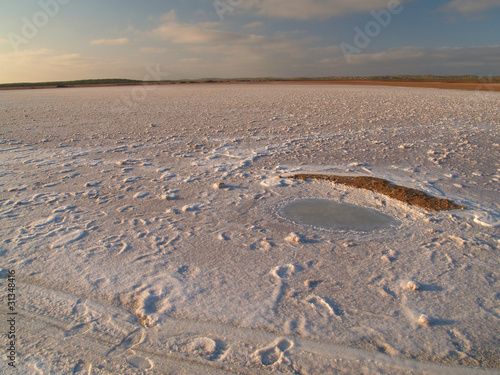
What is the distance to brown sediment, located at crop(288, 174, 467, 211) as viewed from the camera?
3.37 m

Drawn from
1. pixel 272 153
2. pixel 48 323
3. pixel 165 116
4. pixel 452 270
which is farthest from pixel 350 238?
pixel 165 116

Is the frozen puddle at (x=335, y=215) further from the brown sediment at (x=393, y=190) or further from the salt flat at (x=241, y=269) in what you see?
the brown sediment at (x=393, y=190)

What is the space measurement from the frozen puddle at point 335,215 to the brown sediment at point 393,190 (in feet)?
1.76

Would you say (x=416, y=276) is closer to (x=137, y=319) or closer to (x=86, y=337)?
(x=137, y=319)

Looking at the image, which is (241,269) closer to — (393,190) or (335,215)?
(335,215)

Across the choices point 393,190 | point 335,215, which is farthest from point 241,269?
point 393,190

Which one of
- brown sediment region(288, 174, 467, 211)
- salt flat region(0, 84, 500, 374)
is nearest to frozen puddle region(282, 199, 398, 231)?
salt flat region(0, 84, 500, 374)

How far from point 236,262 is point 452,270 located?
5.36 feet

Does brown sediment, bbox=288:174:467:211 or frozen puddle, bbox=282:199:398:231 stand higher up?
brown sediment, bbox=288:174:467:211

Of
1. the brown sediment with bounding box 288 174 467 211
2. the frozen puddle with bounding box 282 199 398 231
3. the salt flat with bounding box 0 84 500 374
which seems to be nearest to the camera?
the salt flat with bounding box 0 84 500 374

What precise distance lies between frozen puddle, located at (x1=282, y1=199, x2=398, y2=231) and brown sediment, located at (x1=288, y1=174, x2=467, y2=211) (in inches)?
21.1

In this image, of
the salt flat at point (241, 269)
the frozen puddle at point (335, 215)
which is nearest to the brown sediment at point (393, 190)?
the salt flat at point (241, 269)

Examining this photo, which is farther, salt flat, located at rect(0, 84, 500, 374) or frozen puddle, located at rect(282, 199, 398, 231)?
frozen puddle, located at rect(282, 199, 398, 231)

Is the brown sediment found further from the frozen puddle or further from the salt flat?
the frozen puddle
